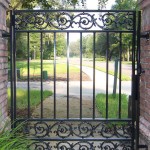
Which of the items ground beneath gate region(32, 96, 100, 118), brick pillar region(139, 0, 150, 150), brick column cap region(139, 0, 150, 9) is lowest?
ground beneath gate region(32, 96, 100, 118)

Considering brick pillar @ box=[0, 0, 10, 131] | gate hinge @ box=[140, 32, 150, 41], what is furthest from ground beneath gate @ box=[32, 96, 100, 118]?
gate hinge @ box=[140, 32, 150, 41]

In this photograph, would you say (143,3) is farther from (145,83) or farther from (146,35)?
(145,83)

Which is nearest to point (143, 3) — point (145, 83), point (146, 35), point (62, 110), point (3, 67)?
point (146, 35)

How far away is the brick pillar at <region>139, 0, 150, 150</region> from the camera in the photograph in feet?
12.3

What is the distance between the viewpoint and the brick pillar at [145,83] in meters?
3.76

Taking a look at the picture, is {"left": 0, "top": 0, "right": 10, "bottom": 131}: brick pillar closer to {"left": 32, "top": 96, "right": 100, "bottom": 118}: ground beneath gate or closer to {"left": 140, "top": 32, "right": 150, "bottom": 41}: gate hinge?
{"left": 140, "top": 32, "right": 150, "bottom": 41}: gate hinge

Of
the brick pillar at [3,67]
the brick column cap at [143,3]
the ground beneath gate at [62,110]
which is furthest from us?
the ground beneath gate at [62,110]

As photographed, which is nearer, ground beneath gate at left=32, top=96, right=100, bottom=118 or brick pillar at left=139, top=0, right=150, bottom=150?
brick pillar at left=139, top=0, right=150, bottom=150

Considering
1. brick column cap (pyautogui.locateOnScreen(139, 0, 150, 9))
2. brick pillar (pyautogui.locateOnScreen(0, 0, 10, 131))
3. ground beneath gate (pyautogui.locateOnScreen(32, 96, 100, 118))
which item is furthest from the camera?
ground beneath gate (pyautogui.locateOnScreen(32, 96, 100, 118))

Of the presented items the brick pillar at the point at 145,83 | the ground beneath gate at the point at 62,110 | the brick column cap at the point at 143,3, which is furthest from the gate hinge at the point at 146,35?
the ground beneath gate at the point at 62,110

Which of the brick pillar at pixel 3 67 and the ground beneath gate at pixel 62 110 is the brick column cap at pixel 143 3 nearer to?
the brick pillar at pixel 3 67

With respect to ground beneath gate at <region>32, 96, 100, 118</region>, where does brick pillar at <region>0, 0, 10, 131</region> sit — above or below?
above

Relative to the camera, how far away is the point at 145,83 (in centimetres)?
394

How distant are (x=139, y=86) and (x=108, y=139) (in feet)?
2.63
